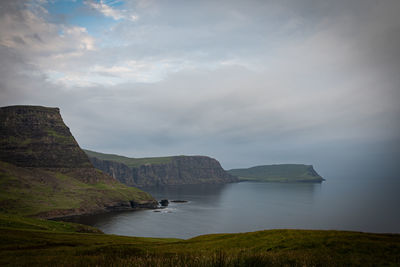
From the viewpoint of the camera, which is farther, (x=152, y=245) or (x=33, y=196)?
(x=33, y=196)

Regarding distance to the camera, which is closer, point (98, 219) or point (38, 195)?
point (98, 219)

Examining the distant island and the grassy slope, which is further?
the grassy slope

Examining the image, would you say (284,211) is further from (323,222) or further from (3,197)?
(3,197)

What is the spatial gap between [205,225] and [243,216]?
39155mm

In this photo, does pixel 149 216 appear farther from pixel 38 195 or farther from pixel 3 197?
pixel 3 197

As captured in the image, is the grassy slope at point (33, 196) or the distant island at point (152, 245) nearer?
the distant island at point (152, 245)

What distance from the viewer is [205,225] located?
142m

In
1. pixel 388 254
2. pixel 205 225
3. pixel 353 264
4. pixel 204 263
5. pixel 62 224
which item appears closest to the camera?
pixel 204 263

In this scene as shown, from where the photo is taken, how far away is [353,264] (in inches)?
989

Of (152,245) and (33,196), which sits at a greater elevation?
(152,245)

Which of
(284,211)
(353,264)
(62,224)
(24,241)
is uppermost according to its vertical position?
(353,264)

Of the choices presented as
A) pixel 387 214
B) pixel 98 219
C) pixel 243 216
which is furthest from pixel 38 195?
pixel 387 214

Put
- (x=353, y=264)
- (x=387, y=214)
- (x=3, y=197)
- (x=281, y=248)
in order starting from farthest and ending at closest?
(x=387, y=214) → (x=3, y=197) → (x=281, y=248) → (x=353, y=264)

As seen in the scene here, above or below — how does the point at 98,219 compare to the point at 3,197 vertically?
below
